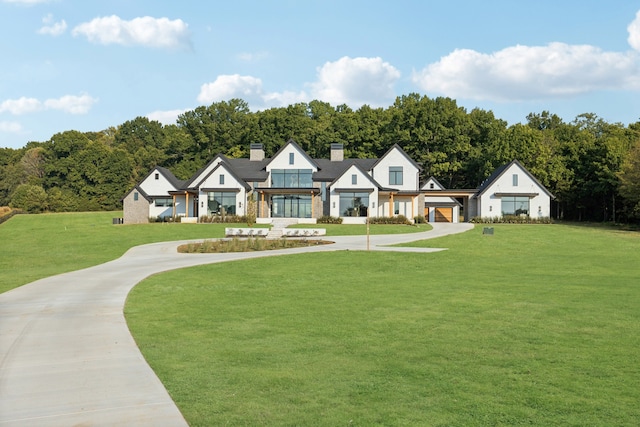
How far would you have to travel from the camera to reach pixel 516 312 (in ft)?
36.9

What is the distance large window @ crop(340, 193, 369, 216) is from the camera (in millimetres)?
51812

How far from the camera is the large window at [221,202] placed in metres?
51.9

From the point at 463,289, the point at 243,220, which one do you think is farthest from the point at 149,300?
the point at 243,220

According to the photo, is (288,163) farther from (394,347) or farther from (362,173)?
(394,347)

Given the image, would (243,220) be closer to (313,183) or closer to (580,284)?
(313,183)

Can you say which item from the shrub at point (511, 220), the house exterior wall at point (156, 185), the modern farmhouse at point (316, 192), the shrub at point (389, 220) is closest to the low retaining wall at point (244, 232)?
the modern farmhouse at point (316, 192)

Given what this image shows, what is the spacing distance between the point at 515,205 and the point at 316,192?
21.6 m

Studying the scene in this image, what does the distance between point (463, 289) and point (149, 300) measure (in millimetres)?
8405

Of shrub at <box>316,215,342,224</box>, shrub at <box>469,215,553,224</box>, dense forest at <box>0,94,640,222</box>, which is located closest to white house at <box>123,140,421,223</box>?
shrub at <box>316,215,342,224</box>

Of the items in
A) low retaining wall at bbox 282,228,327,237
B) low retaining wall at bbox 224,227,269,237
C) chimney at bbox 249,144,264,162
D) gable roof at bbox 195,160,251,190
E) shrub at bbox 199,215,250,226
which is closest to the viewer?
low retaining wall at bbox 224,227,269,237

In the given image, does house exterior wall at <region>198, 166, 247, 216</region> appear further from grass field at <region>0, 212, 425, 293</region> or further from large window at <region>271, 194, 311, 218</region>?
grass field at <region>0, 212, 425, 293</region>

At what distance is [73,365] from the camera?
282 inches

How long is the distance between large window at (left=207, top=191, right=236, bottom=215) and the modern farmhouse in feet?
0.26

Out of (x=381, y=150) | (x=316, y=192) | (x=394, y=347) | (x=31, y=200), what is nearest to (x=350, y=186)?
(x=316, y=192)
